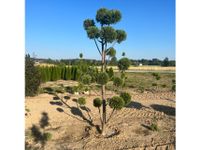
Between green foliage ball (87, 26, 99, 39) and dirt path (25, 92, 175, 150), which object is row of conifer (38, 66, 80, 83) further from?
green foliage ball (87, 26, 99, 39)

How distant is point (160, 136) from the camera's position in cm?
580

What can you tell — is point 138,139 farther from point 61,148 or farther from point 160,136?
point 61,148

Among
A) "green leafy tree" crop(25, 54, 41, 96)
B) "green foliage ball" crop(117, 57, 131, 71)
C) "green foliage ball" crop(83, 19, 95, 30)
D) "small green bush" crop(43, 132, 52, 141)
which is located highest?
"green foliage ball" crop(83, 19, 95, 30)

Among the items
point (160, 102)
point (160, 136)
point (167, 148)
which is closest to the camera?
point (167, 148)

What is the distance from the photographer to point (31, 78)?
33.3 feet

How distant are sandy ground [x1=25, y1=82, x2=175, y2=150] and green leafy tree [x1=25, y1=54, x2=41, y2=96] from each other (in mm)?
270

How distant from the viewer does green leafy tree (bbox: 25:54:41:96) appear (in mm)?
9994

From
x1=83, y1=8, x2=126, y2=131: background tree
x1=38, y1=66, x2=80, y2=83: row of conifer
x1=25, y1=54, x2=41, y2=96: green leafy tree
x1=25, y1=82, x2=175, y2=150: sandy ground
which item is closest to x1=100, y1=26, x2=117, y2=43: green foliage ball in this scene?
x1=83, y1=8, x2=126, y2=131: background tree
